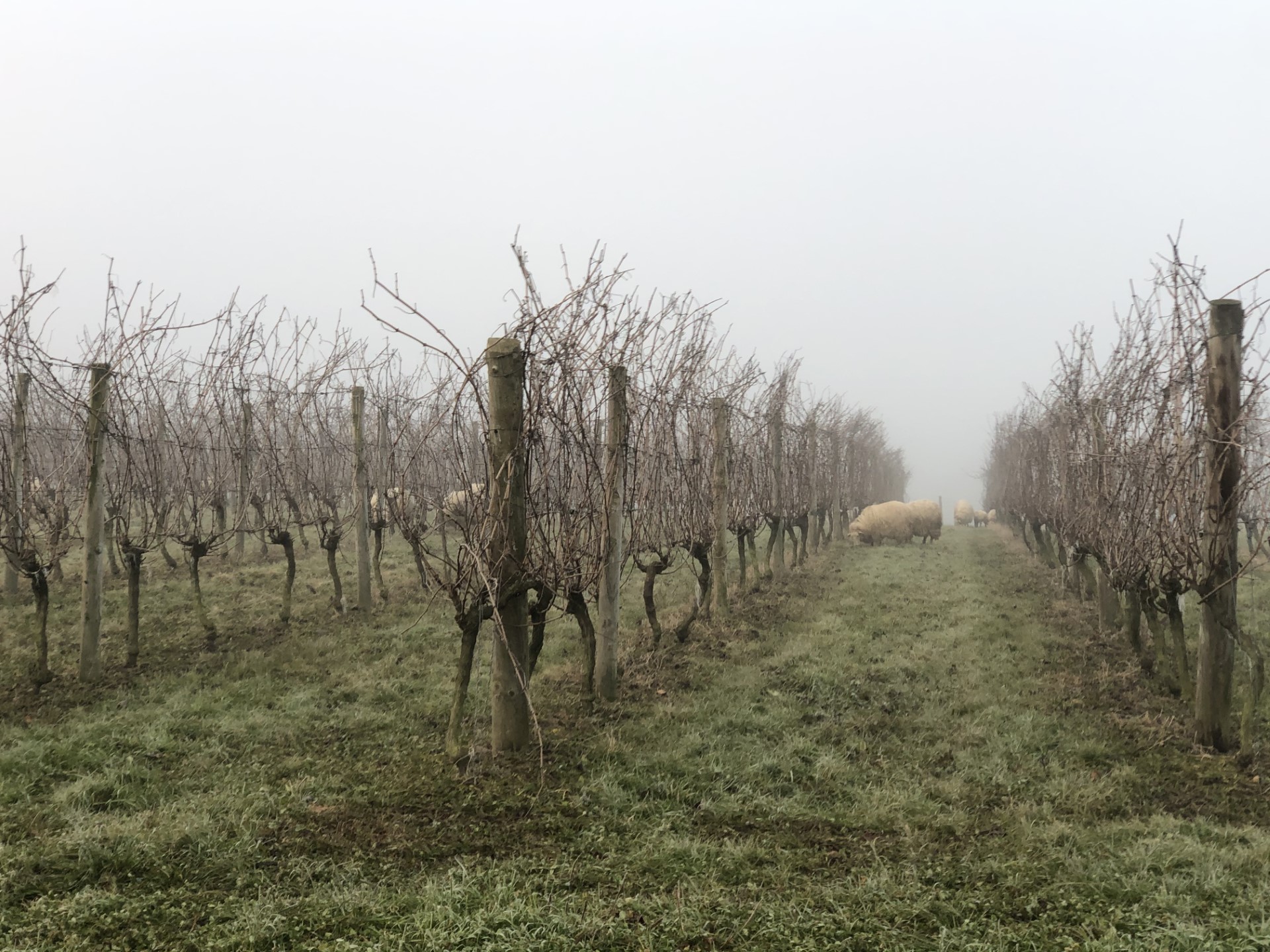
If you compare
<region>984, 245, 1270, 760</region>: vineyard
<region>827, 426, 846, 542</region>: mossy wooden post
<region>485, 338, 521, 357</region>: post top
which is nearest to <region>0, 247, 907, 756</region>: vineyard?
<region>485, 338, 521, 357</region>: post top

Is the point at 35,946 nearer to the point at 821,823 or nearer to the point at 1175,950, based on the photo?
the point at 821,823

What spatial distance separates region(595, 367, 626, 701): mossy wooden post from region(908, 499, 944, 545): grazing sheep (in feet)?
52.5

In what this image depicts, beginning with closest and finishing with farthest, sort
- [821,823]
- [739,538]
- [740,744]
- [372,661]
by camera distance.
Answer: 1. [821,823]
2. [740,744]
3. [372,661]
4. [739,538]

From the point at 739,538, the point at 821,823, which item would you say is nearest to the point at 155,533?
the point at 821,823

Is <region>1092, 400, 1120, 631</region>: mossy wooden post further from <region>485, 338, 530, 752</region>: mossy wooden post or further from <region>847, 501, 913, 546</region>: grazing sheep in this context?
<region>847, 501, 913, 546</region>: grazing sheep

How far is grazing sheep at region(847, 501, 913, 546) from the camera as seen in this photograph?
20.2m

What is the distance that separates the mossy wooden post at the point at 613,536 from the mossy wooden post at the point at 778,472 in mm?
6192

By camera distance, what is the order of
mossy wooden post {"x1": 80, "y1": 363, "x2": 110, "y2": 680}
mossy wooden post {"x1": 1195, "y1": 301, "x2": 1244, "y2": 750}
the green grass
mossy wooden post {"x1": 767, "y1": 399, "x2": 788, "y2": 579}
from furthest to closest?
mossy wooden post {"x1": 767, "y1": 399, "x2": 788, "y2": 579} < mossy wooden post {"x1": 80, "y1": 363, "x2": 110, "y2": 680} < mossy wooden post {"x1": 1195, "y1": 301, "x2": 1244, "y2": 750} < the green grass

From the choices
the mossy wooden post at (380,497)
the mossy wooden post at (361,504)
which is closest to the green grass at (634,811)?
the mossy wooden post at (361,504)

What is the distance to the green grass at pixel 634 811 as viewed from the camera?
286 cm

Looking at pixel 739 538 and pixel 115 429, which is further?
pixel 739 538

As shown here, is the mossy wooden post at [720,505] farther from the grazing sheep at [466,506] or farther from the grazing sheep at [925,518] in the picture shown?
the grazing sheep at [925,518]

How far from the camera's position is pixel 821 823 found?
152 inches

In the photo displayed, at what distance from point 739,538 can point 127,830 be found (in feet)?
27.3
